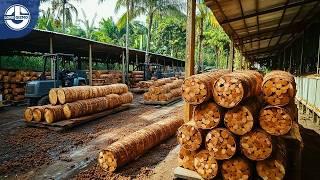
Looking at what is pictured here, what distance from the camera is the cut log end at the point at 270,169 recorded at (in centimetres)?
461

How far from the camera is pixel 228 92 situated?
472 cm

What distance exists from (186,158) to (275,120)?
1.68 m

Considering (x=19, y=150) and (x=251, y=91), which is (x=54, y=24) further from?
(x=251, y=91)

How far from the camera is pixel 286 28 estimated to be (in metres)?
15.0

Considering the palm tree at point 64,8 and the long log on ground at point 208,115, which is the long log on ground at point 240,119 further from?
the palm tree at point 64,8

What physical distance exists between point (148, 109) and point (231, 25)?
6.64 meters

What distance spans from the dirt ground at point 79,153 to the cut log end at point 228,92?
2242 millimetres

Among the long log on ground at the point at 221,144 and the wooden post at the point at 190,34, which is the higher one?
the wooden post at the point at 190,34

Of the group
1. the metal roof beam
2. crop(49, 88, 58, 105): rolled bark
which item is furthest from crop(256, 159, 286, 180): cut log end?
crop(49, 88, 58, 105): rolled bark

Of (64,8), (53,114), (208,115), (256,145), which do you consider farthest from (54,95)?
(64,8)

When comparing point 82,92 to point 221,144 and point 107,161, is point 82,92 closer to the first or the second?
point 107,161

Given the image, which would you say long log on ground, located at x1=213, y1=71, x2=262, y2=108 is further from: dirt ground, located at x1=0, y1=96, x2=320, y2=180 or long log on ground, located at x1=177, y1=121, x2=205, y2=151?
dirt ground, located at x1=0, y1=96, x2=320, y2=180

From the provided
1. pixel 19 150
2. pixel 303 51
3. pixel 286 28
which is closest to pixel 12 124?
pixel 19 150

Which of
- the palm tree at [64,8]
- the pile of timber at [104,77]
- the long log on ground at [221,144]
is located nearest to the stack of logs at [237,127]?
the long log on ground at [221,144]
